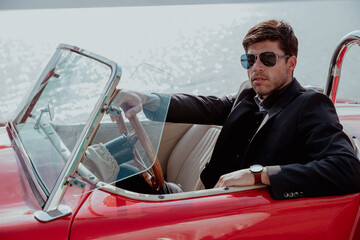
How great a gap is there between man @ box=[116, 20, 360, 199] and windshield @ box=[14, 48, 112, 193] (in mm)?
153

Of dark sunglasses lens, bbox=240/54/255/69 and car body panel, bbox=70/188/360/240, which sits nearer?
car body panel, bbox=70/188/360/240

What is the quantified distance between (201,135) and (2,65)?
8765 mm

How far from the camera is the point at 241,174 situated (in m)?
1.79

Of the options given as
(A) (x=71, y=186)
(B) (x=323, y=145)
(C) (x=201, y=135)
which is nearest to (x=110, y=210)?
(A) (x=71, y=186)

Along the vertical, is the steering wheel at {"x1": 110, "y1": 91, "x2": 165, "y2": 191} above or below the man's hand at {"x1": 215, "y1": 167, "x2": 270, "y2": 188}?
above

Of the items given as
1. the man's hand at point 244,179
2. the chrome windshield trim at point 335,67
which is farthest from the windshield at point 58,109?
the chrome windshield trim at point 335,67

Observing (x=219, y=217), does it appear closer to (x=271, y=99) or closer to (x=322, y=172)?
(x=322, y=172)

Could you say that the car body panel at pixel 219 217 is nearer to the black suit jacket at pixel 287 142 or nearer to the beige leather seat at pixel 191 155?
the black suit jacket at pixel 287 142

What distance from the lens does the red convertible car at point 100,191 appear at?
155 centimetres

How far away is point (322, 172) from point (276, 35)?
0.72 metres

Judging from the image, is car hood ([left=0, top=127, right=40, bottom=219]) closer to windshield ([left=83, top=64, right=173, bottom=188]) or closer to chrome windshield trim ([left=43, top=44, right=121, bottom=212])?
chrome windshield trim ([left=43, top=44, right=121, bottom=212])

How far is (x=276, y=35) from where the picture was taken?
2143mm

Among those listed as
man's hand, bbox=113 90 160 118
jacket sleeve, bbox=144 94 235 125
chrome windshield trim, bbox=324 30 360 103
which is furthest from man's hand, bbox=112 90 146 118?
chrome windshield trim, bbox=324 30 360 103

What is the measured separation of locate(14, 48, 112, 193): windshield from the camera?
1698mm
